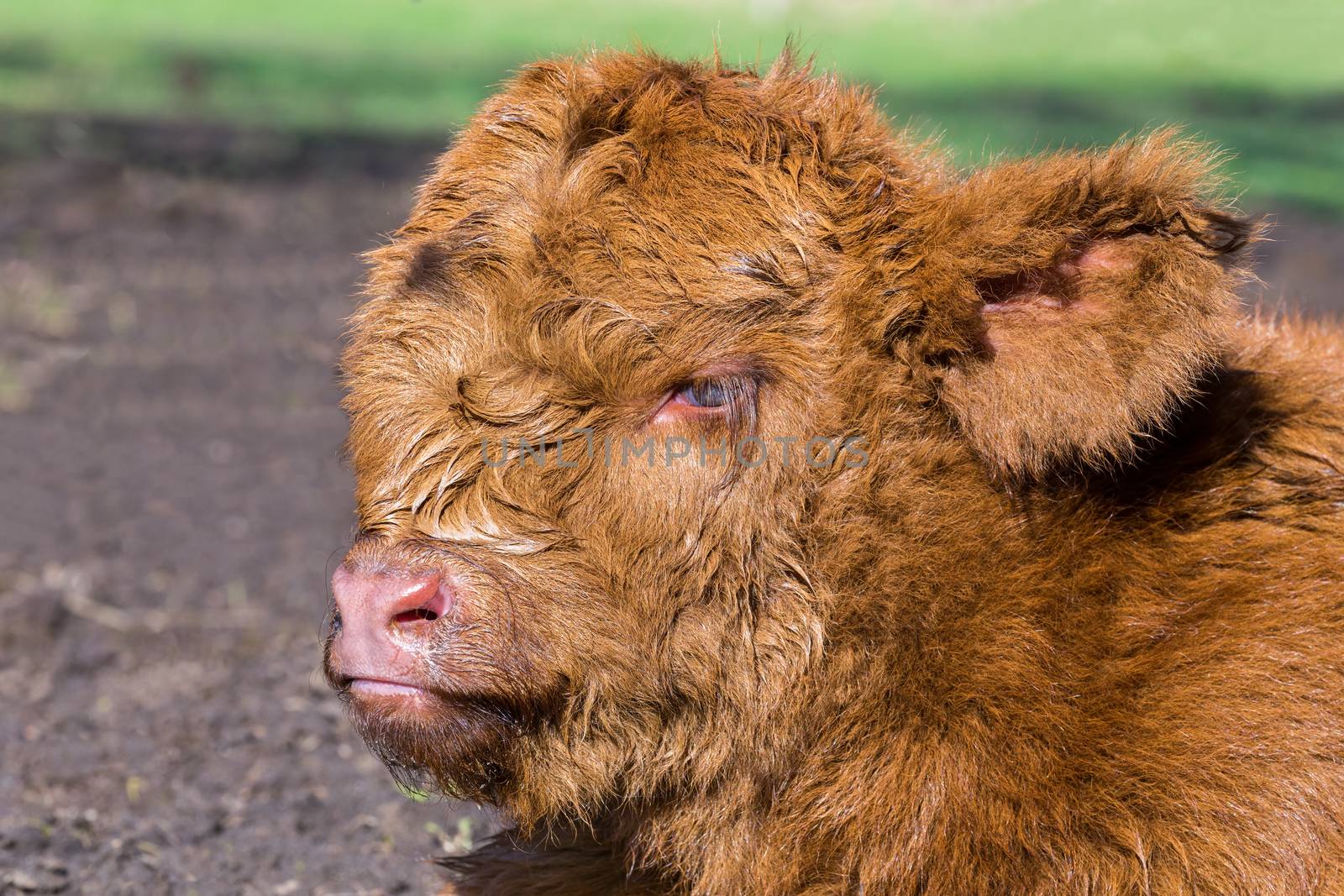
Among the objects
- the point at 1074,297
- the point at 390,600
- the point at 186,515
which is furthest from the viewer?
the point at 186,515

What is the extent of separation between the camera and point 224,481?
7.64 metres

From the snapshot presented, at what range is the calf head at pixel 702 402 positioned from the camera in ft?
8.76

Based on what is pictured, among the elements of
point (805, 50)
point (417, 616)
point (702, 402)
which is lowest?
point (805, 50)

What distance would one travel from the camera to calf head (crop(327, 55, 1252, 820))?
2670mm

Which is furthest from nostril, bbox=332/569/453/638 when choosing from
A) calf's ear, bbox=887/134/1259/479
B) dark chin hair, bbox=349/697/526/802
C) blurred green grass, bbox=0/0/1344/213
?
blurred green grass, bbox=0/0/1344/213

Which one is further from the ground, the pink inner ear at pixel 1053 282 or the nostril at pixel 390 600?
the pink inner ear at pixel 1053 282

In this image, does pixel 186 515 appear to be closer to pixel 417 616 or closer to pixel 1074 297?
pixel 417 616

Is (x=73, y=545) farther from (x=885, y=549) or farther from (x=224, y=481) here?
(x=885, y=549)

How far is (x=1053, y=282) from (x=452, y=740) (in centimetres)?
144

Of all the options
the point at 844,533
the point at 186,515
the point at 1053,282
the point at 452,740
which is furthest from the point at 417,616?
the point at 186,515

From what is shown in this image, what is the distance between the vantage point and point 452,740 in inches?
105

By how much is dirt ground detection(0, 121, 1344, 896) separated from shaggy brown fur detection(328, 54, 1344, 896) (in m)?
0.88

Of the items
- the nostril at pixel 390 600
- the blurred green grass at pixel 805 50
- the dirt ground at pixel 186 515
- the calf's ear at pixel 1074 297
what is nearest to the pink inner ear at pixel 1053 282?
the calf's ear at pixel 1074 297

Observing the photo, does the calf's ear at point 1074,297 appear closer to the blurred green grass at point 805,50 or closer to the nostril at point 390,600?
the nostril at point 390,600
